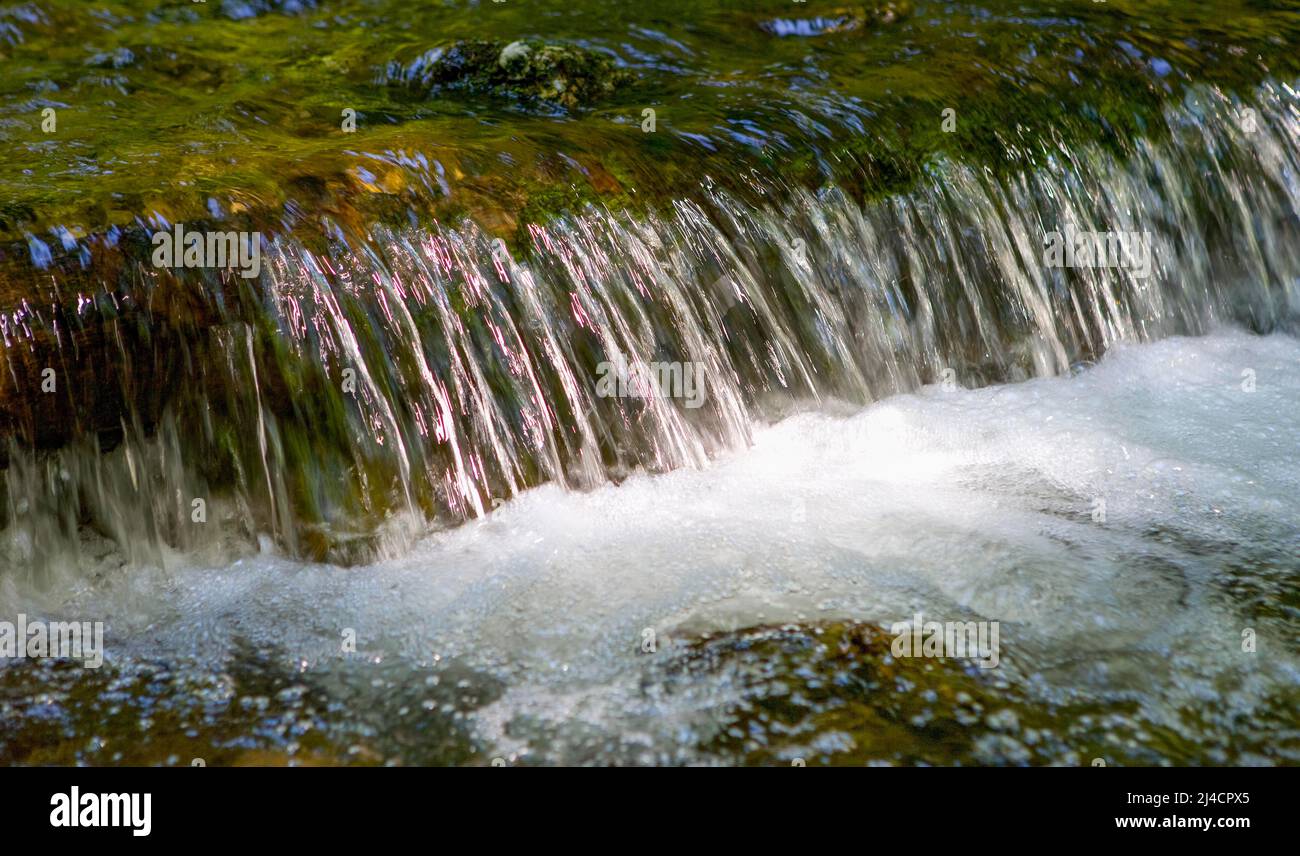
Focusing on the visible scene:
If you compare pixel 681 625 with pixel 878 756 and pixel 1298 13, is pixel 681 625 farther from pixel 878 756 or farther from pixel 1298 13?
pixel 1298 13

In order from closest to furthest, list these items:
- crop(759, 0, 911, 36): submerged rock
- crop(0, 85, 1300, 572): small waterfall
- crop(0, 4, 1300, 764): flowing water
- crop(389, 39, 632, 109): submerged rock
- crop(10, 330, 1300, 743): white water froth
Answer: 1. crop(0, 4, 1300, 764): flowing water
2. crop(10, 330, 1300, 743): white water froth
3. crop(0, 85, 1300, 572): small waterfall
4. crop(389, 39, 632, 109): submerged rock
5. crop(759, 0, 911, 36): submerged rock

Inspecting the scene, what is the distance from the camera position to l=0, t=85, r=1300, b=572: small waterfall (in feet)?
12.6

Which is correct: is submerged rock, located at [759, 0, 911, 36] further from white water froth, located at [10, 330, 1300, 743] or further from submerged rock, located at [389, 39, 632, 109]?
white water froth, located at [10, 330, 1300, 743]

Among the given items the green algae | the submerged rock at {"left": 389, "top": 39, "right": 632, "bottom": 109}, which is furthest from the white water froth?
the submerged rock at {"left": 389, "top": 39, "right": 632, "bottom": 109}

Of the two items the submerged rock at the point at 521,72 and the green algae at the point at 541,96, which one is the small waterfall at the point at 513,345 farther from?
the submerged rock at the point at 521,72

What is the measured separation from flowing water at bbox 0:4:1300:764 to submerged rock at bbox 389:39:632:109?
591 mm

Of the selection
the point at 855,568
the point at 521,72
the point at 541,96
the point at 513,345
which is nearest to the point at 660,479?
the point at 513,345

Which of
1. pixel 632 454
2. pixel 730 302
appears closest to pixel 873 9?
pixel 730 302

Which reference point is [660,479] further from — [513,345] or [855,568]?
[855,568]

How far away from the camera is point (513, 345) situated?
4430mm

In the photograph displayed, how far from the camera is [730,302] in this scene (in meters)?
4.90

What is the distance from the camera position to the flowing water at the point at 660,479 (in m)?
3.07
